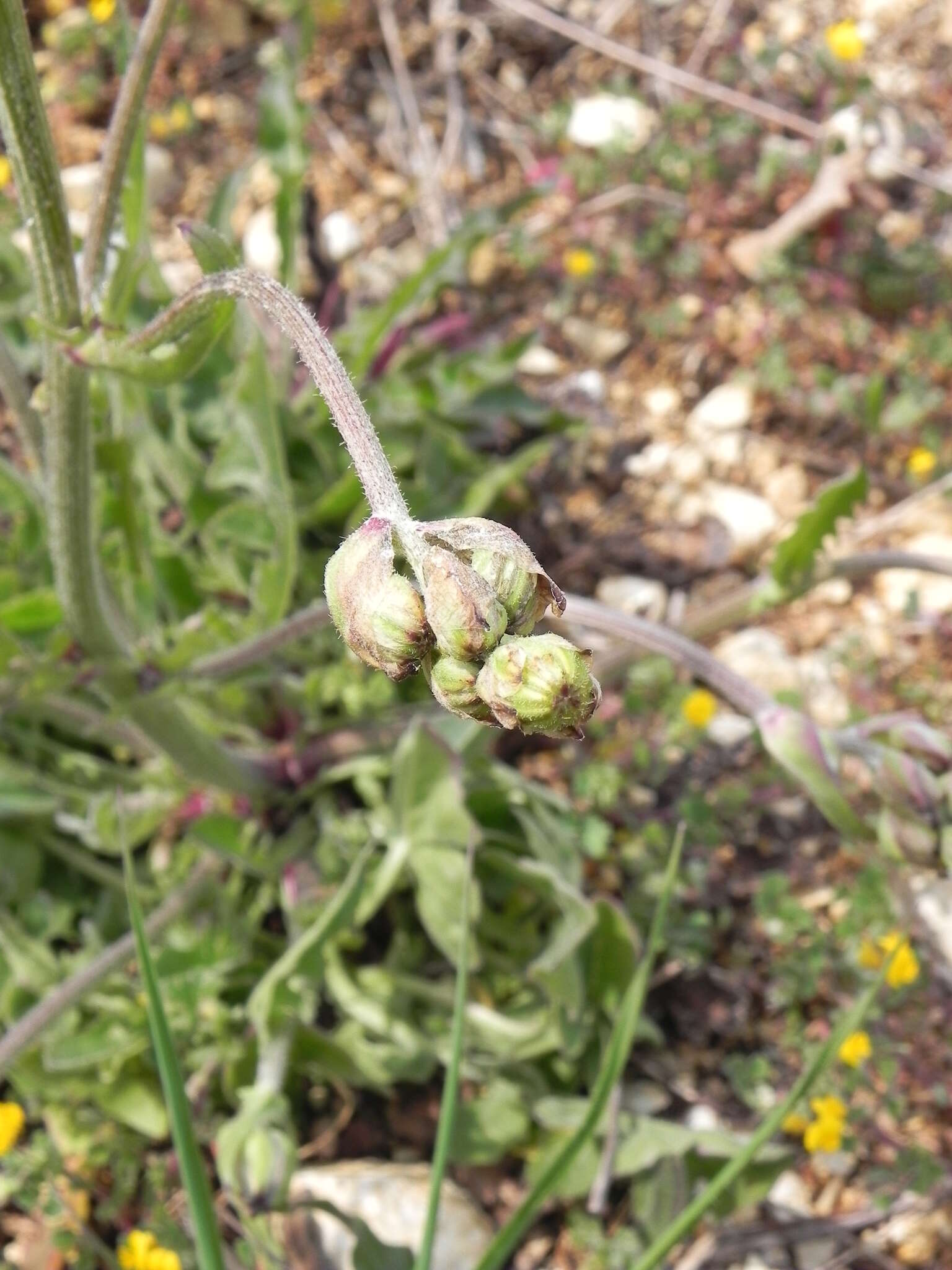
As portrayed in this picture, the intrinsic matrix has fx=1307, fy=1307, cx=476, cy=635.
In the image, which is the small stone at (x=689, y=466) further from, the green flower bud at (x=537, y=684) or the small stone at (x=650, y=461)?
the green flower bud at (x=537, y=684)

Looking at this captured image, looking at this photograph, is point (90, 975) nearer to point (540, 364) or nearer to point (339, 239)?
point (540, 364)

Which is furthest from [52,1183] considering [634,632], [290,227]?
[290,227]

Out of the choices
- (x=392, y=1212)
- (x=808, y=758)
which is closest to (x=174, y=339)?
(x=808, y=758)

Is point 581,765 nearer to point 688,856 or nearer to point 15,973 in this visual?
point 688,856

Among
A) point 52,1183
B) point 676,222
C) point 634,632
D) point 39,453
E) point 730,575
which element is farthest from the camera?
point 676,222

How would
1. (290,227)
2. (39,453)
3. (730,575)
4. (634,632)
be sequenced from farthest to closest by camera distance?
(730,575) → (290,227) → (39,453) → (634,632)

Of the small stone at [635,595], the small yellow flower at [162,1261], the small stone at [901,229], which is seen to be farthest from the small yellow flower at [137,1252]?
the small stone at [901,229]

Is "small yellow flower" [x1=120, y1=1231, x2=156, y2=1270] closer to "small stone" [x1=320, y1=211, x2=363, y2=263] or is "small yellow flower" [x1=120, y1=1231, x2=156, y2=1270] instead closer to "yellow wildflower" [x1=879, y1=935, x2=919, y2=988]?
"yellow wildflower" [x1=879, y1=935, x2=919, y2=988]
